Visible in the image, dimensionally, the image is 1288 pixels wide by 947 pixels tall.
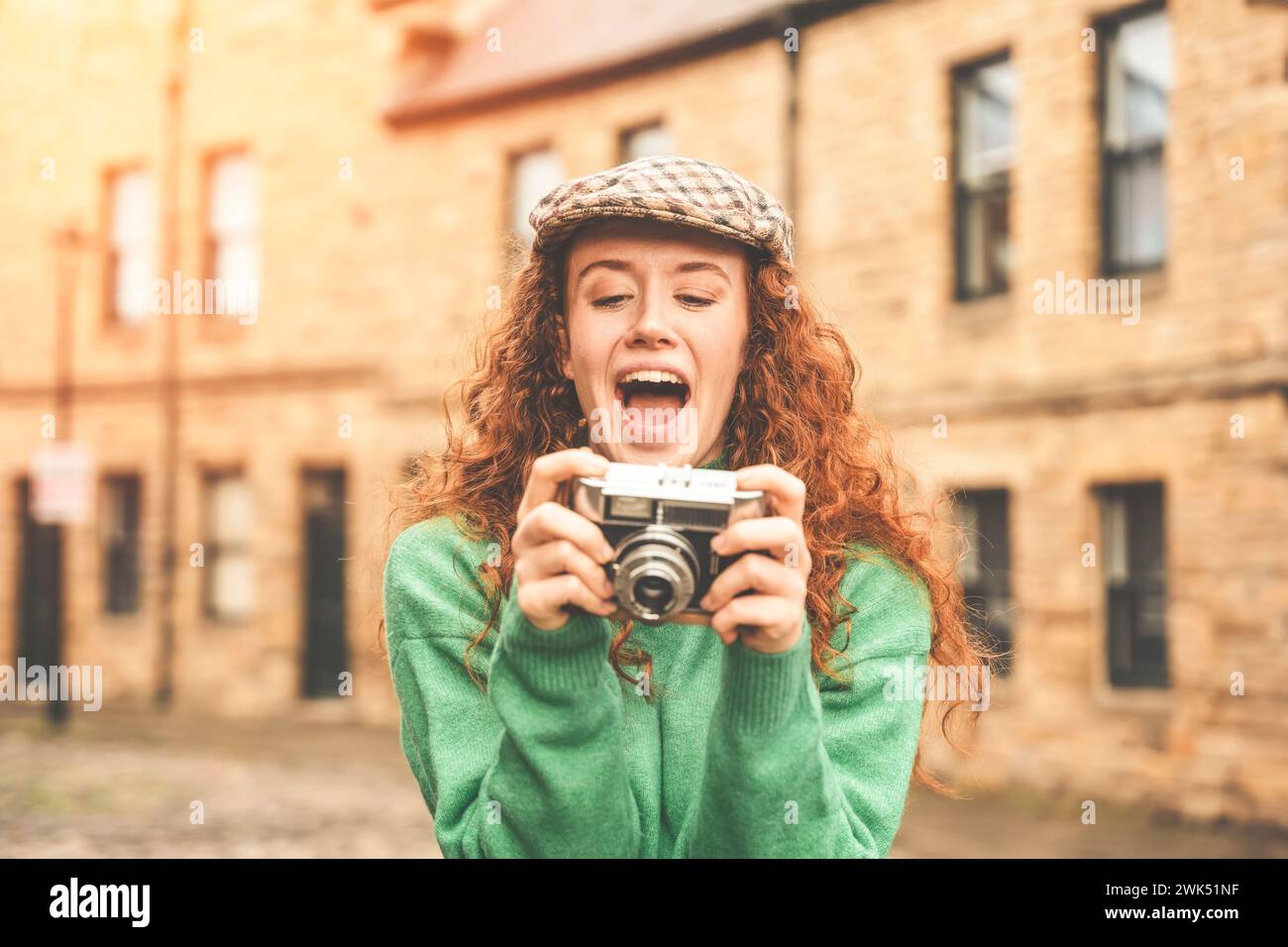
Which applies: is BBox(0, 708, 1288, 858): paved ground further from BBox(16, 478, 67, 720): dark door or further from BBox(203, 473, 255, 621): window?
BBox(16, 478, 67, 720): dark door

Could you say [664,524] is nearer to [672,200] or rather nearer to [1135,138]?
[672,200]

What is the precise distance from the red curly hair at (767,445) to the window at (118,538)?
774 inches

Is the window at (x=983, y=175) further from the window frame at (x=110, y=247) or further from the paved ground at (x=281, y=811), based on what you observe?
the window frame at (x=110, y=247)

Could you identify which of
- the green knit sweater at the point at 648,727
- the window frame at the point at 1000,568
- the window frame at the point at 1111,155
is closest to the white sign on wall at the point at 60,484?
the window frame at the point at 1000,568

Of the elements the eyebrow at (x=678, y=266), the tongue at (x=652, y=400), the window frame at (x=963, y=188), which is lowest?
the tongue at (x=652, y=400)

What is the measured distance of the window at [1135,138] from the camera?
11.4 meters

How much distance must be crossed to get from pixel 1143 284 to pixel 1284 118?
1580 millimetres

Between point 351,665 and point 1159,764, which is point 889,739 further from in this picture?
point 351,665

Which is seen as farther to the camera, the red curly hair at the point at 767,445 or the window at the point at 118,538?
the window at the point at 118,538

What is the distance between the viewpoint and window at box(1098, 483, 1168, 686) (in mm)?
11570

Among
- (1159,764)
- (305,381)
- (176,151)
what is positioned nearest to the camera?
(1159,764)

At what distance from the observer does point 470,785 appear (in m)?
1.98

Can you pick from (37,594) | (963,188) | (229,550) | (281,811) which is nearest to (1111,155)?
(963,188)
